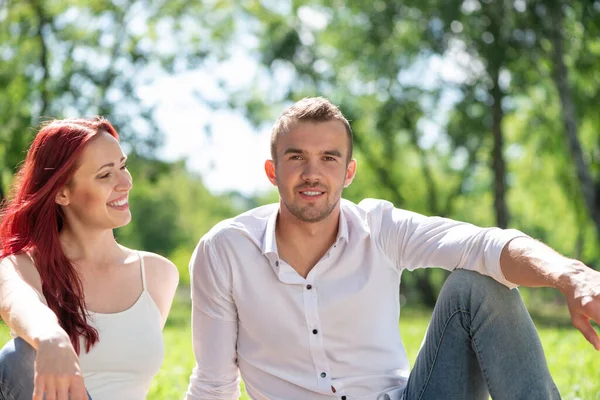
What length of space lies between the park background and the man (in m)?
14.1

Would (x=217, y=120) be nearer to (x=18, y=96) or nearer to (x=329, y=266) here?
(x=18, y=96)

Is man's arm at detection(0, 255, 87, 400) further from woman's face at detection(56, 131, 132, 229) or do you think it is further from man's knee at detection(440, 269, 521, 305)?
man's knee at detection(440, 269, 521, 305)

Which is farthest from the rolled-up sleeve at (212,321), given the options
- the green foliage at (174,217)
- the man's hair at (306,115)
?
the green foliage at (174,217)

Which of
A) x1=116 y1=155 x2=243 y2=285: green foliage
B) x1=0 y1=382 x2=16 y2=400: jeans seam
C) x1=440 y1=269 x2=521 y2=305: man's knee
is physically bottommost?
x1=116 y1=155 x2=243 y2=285: green foliage

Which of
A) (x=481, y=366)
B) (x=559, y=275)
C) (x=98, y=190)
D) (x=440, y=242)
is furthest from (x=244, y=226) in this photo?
(x=559, y=275)

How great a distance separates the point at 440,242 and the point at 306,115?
2.77 ft

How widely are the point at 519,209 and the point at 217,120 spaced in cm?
1462

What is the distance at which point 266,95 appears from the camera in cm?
2650

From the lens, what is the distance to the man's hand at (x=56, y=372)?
283cm

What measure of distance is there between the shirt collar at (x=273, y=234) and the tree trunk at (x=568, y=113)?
14.3 metres

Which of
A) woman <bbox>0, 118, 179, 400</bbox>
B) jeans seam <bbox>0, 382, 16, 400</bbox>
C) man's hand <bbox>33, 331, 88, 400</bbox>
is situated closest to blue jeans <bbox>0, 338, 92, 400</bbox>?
jeans seam <bbox>0, 382, 16, 400</bbox>

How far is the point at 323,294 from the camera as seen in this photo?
12.0 feet

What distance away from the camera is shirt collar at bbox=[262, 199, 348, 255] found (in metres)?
3.66

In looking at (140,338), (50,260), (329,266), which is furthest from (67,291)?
(329,266)
